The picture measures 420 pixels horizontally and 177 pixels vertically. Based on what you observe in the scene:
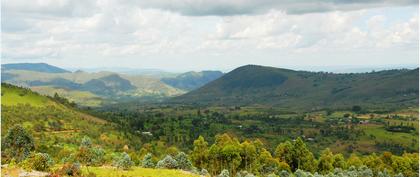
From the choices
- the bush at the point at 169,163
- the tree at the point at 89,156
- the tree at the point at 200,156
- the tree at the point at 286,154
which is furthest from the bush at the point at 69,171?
the tree at the point at 286,154

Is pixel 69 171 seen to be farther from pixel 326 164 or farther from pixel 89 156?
pixel 326 164

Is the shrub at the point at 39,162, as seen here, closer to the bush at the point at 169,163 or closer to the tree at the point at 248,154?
the bush at the point at 169,163

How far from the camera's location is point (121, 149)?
169 m

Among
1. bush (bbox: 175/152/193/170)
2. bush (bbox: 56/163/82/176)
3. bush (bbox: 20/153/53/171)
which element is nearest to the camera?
bush (bbox: 56/163/82/176)

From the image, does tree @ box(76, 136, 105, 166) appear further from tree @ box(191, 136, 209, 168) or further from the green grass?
tree @ box(191, 136, 209, 168)

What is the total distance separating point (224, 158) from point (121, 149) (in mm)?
73450

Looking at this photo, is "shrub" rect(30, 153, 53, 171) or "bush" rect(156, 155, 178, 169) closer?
"shrub" rect(30, 153, 53, 171)

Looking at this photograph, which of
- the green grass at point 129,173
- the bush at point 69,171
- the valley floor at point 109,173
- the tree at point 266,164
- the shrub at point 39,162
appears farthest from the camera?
the tree at point 266,164

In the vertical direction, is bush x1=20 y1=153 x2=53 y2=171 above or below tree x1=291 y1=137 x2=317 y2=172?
above

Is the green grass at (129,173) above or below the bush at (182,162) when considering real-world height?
above

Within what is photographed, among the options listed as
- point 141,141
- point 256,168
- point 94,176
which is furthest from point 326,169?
point 141,141

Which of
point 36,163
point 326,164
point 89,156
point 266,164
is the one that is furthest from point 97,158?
point 326,164

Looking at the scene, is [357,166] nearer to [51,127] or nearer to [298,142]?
[298,142]

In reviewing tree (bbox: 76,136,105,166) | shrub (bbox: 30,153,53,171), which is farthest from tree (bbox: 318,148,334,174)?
shrub (bbox: 30,153,53,171)
